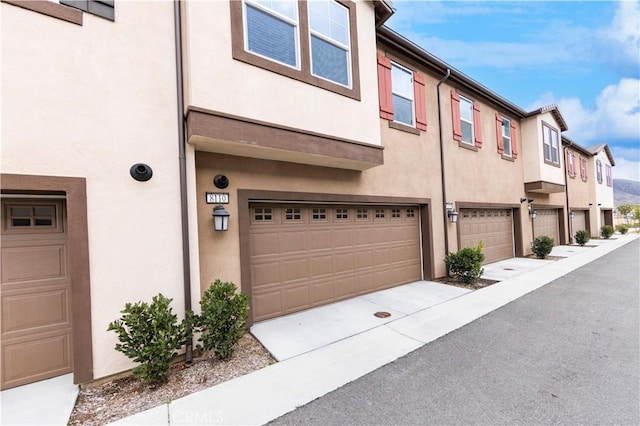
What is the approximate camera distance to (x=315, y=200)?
18.9 feet

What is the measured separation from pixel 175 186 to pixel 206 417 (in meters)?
2.88

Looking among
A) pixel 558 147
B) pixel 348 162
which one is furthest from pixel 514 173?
pixel 348 162

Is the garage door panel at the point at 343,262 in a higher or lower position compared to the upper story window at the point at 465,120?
lower

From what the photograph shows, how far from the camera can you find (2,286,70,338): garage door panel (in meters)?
3.22

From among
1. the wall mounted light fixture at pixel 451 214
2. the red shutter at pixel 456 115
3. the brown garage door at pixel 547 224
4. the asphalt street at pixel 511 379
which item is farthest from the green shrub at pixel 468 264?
the brown garage door at pixel 547 224

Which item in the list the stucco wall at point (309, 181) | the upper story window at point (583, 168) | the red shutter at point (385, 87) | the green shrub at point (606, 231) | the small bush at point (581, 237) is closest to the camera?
the stucco wall at point (309, 181)

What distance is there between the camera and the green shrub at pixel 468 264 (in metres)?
7.36

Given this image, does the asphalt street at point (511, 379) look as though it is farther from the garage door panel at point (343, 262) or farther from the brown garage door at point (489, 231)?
the brown garage door at point (489, 231)

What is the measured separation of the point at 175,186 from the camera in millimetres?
3869

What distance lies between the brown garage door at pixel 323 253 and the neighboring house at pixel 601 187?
73.1 ft

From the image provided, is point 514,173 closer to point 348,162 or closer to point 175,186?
point 348,162

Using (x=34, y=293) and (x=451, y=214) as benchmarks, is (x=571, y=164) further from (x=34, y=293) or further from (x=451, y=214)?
(x=34, y=293)

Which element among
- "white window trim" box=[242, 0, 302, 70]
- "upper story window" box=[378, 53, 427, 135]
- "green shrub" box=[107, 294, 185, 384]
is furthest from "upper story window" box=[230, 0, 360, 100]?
"green shrub" box=[107, 294, 185, 384]

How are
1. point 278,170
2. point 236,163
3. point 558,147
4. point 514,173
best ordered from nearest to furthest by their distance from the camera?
point 236,163, point 278,170, point 514,173, point 558,147
